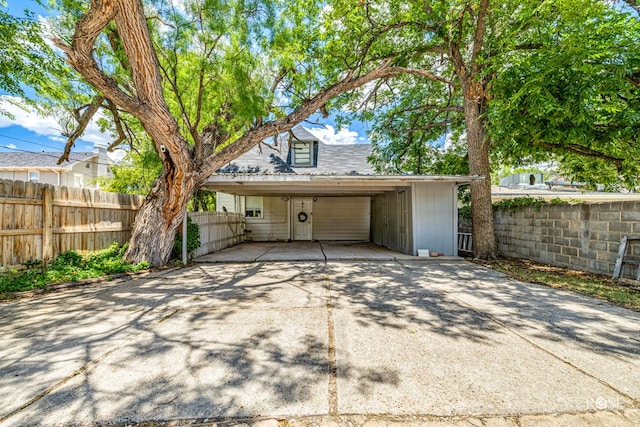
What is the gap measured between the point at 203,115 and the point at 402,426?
8.19 metres

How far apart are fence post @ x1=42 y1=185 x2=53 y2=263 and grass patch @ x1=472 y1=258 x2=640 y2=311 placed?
337 inches

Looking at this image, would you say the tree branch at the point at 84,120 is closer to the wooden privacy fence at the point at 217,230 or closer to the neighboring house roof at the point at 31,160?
the wooden privacy fence at the point at 217,230

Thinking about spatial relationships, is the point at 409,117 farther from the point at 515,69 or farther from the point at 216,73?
the point at 216,73

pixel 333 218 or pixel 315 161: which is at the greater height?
pixel 315 161

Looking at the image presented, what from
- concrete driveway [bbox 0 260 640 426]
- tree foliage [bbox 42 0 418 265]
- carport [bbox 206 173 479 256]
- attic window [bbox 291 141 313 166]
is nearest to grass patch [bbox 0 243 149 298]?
tree foliage [bbox 42 0 418 265]

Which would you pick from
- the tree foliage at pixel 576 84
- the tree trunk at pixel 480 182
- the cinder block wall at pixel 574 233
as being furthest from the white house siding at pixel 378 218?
the tree foliage at pixel 576 84

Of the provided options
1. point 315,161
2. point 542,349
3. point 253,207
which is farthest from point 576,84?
point 253,207

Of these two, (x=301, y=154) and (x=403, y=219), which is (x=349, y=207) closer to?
(x=301, y=154)

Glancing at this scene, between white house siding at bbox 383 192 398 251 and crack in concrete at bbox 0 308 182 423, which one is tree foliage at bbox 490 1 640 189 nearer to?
white house siding at bbox 383 192 398 251

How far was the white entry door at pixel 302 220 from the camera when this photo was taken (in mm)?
13352

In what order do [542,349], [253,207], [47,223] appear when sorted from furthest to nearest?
[253,207] < [47,223] < [542,349]

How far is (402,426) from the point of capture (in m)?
1.59

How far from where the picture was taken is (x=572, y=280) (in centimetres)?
502

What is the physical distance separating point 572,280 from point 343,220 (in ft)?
30.1
